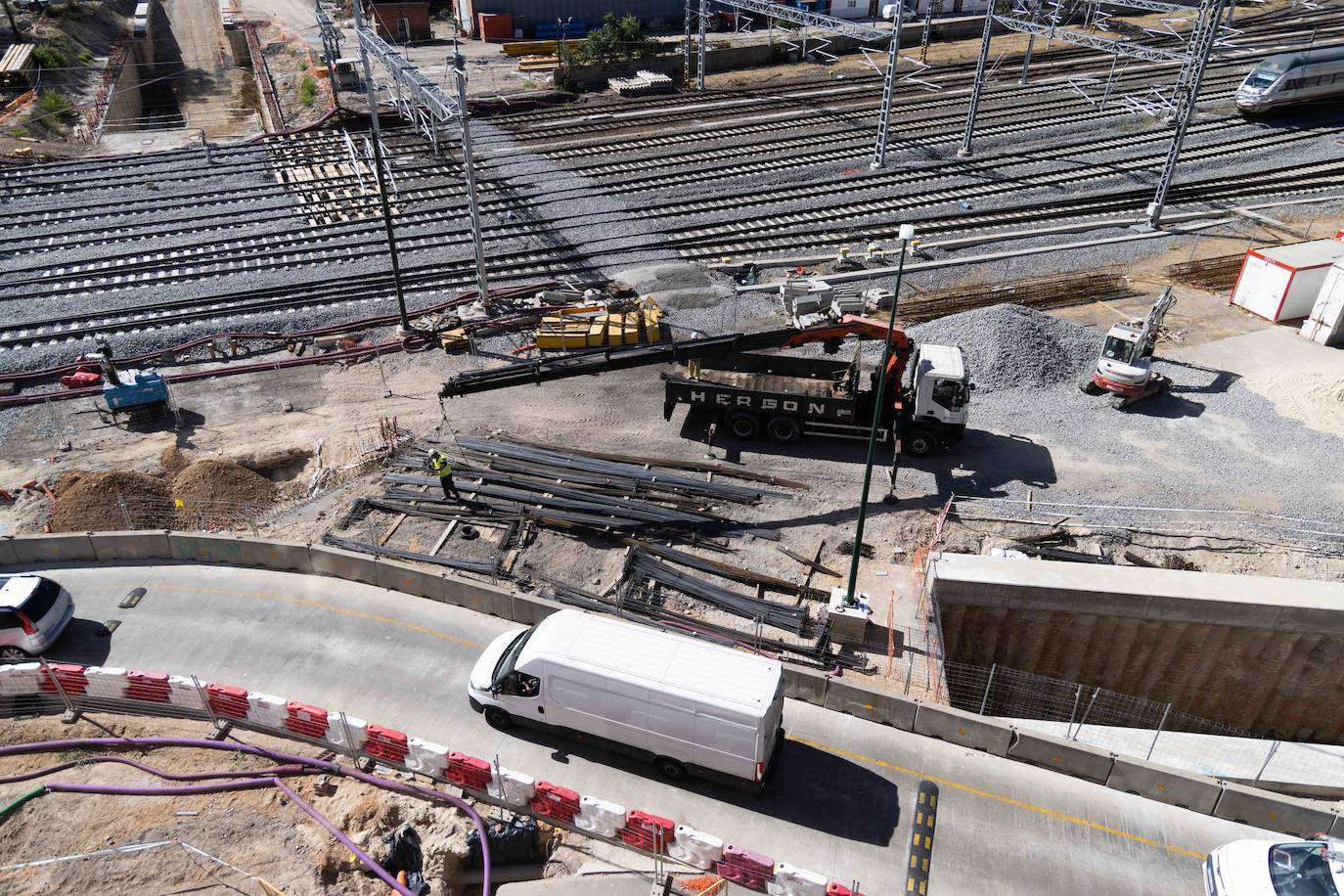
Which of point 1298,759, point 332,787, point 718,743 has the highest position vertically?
point 718,743

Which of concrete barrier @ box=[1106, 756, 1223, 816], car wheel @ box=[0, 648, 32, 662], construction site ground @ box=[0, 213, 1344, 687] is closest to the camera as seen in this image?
concrete barrier @ box=[1106, 756, 1223, 816]

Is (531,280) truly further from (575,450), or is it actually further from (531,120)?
(531,120)

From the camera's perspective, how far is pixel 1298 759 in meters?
15.3

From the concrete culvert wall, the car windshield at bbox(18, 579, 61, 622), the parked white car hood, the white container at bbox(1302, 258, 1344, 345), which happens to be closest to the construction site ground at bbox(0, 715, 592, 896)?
the parked white car hood

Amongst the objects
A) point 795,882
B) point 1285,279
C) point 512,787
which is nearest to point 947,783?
point 795,882

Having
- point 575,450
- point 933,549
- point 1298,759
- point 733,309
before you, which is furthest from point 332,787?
point 733,309

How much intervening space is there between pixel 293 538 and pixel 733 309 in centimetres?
1610

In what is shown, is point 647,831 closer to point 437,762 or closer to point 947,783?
point 437,762

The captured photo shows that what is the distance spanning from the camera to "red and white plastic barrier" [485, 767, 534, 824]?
1259 cm

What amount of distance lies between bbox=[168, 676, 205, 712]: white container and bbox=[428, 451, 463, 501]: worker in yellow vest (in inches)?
268

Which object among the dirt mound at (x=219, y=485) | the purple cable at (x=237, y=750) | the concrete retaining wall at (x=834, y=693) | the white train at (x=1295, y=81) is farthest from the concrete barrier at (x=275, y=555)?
the white train at (x=1295, y=81)

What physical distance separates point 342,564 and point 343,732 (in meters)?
5.07

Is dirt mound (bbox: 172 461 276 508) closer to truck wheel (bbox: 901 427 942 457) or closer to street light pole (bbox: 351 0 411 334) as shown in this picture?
street light pole (bbox: 351 0 411 334)

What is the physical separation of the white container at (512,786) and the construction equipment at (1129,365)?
18982mm
